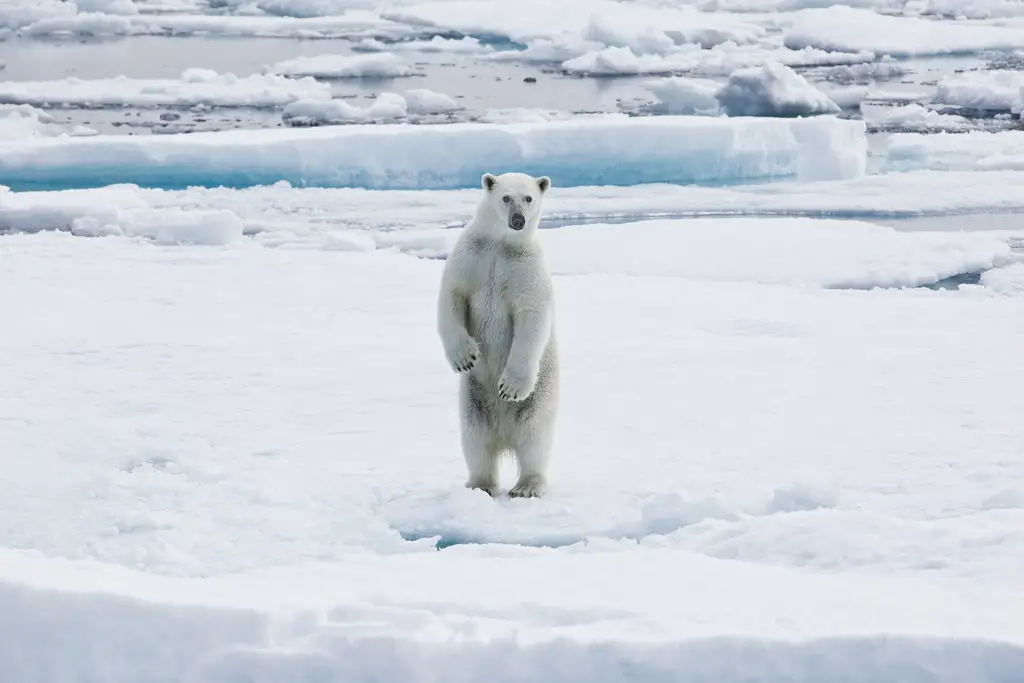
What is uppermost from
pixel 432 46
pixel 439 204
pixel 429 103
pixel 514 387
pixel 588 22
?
pixel 588 22

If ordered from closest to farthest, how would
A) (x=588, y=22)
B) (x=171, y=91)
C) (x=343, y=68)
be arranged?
(x=171, y=91) → (x=343, y=68) → (x=588, y=22)

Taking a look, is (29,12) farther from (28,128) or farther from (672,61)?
(28,128)

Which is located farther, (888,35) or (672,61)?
(888,35)

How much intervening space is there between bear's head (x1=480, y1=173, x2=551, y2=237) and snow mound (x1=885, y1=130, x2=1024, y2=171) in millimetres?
8660

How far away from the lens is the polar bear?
289 centimetres

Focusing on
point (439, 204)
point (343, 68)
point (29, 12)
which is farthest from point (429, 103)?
point (29, 12)

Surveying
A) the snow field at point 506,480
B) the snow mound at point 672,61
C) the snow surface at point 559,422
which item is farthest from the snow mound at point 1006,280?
the snow mound at point 672,61

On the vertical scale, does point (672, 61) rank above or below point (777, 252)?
above

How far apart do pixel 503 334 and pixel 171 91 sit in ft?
42.0

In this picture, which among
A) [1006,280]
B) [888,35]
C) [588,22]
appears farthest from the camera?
[888,35]

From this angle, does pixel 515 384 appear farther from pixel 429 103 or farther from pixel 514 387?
pixel 429 103

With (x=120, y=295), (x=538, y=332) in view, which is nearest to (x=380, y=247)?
(x=120, y=295)

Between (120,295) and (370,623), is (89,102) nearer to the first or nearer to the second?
(120,295)

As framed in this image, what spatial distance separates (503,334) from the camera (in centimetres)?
298
